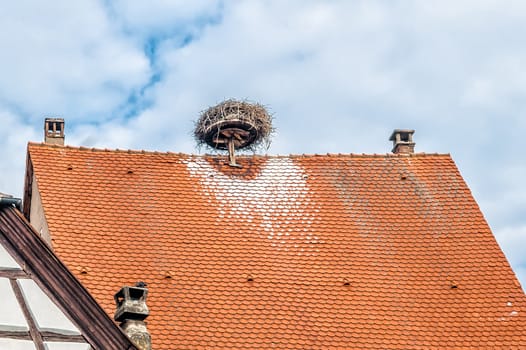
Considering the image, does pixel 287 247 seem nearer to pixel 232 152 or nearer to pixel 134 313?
pixel 232 152

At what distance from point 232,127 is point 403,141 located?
3.39 m

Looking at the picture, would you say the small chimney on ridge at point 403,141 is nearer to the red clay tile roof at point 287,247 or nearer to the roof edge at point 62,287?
the red clay tile roof at point 287,247

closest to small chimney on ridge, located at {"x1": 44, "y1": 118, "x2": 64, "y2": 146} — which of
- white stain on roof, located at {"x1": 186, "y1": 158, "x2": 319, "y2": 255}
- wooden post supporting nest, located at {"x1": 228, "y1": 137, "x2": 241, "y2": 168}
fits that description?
white stain on roof, located at {"x1": 186, "y1": 158, "x2": 319, "y2": 255}

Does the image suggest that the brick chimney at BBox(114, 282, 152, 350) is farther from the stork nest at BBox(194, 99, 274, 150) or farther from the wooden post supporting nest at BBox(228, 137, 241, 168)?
the stork nest at BBox(194, 99, 274, 150)

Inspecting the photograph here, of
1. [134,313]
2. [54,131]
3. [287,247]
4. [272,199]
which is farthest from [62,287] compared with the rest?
[54,131]

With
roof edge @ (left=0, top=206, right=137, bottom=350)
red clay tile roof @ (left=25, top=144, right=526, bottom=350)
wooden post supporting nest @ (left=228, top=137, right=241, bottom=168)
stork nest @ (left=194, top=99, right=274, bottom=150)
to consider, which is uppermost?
stork nest @ (left=194, top=99, right=274, bottom=150)

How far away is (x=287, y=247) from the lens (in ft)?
56.1

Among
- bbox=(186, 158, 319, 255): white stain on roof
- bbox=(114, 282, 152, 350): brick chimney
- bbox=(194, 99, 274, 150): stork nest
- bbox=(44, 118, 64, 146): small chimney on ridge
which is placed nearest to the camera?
bbox=(114, 282, 152, 350): brick chimney

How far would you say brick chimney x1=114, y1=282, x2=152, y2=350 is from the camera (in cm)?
1188

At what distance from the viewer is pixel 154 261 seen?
16.2 metres

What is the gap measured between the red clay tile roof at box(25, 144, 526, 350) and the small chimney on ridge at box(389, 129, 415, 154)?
26.8 inches

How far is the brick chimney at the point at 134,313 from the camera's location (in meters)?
11.9

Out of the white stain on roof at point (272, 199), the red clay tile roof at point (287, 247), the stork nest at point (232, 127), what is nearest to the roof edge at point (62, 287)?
the red clay tile roof at point (287, 247)

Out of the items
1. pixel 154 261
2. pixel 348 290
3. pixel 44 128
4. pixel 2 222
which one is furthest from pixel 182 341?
pixel 44 128
